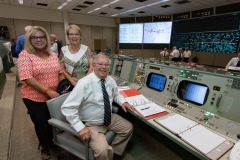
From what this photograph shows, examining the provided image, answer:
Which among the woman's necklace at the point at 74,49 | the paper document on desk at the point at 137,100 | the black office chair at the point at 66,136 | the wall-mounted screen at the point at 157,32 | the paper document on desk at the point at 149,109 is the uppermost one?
the wall-mounted screen at the point at 157,32

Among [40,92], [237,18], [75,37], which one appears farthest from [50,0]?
[237,18]

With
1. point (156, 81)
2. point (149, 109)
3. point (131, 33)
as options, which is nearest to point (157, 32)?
point (131, 33)

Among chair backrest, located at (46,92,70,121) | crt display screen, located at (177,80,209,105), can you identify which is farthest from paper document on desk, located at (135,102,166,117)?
chair backrest, located at (46,92,70,121)

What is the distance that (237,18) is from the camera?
6.70 m

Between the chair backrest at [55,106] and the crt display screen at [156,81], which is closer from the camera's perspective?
the chair backrest at [55,106]

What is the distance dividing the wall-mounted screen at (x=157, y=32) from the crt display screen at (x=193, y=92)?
873cm

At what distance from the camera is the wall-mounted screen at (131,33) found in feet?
33.3

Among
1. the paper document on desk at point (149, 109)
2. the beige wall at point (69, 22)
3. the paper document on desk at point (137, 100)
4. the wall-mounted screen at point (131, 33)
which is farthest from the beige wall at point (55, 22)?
the paper document on desk at point (149, 109)

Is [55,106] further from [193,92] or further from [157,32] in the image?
[157,32]

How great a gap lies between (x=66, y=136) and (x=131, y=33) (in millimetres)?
10062

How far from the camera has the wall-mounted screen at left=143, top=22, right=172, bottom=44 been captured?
374 inches

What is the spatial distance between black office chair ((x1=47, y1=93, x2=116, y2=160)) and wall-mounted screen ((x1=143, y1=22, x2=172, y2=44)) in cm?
925

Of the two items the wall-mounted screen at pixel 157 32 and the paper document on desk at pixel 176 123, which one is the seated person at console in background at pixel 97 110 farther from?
the wall-mounted screen at pixel 157 32

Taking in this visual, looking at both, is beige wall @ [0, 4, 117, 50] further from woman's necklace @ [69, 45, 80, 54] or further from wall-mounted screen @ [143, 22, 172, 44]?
woman's necklace @ [69, 45, 80, 54]
